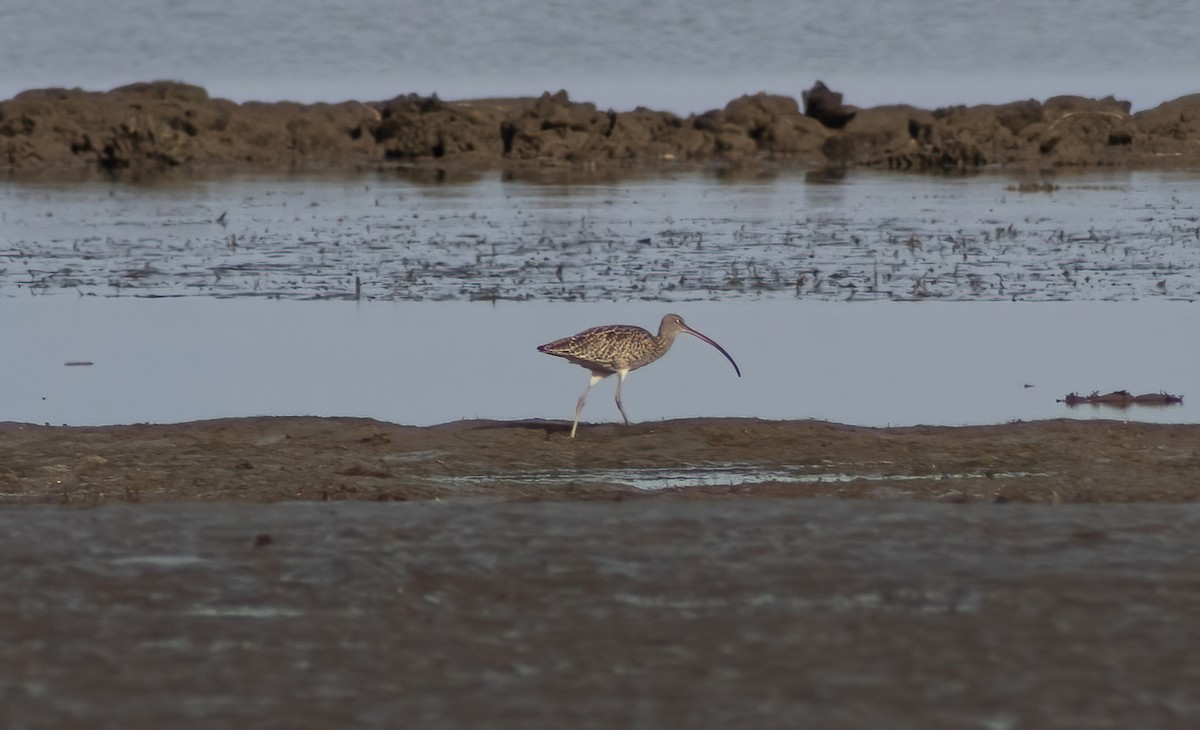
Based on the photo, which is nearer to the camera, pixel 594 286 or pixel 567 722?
pixel 567 722

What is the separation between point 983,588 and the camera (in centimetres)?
773

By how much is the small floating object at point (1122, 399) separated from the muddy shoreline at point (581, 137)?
93.1 ft

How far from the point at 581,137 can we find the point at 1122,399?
31843 mm

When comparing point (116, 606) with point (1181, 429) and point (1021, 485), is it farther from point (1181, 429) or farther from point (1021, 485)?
point (1181, 429)

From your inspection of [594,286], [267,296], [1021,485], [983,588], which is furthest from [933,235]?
[983,588]

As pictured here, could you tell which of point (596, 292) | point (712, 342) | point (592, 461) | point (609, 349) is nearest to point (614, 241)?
point (596, 292)

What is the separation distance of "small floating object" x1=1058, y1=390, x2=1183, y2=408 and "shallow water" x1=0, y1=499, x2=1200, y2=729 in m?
5.73

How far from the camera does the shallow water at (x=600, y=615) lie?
6270 millimetres

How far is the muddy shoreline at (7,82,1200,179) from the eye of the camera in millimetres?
44688

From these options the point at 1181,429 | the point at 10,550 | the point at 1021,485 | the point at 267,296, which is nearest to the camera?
the point at 10,550

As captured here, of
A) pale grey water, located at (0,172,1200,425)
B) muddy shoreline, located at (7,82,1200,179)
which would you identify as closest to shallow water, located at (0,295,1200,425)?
pale grey water, located at (0,172,1200,425)

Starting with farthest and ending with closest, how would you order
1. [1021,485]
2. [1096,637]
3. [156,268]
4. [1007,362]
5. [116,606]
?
[156,268] < [1007,362] < [1021,485] < [116,606] < [1096,637]

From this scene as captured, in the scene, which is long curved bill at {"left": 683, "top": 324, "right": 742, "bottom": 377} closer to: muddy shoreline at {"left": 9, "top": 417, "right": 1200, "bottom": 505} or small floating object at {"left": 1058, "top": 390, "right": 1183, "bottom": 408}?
muddy shoreline at {"left": 9, "top": 417, "right": 1200, "bottom": 505}

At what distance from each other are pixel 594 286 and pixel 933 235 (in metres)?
6.94
